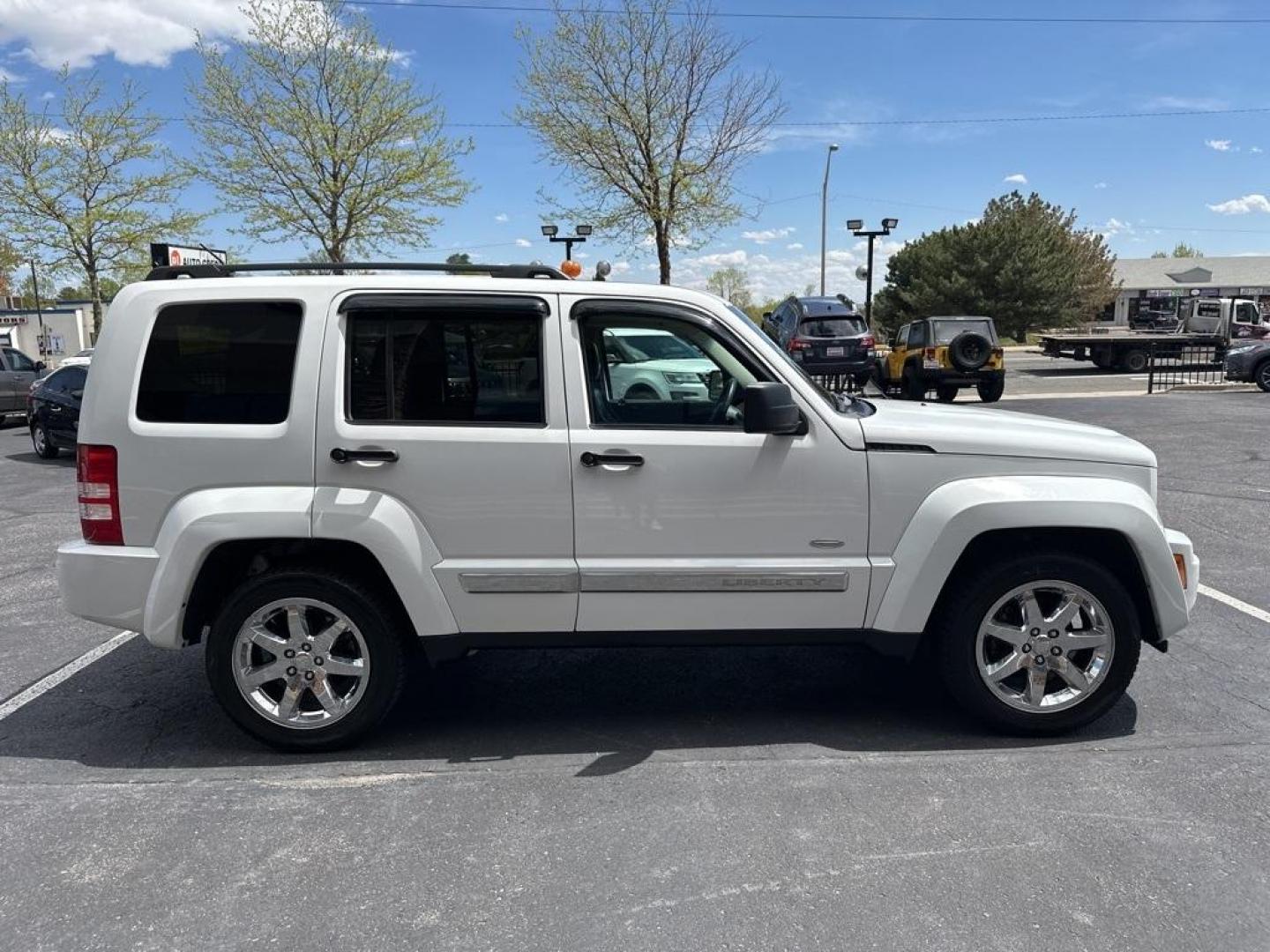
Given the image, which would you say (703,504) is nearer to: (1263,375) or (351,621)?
(351,621)

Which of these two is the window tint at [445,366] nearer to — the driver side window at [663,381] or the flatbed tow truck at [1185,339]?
the driver side window at [663,381]

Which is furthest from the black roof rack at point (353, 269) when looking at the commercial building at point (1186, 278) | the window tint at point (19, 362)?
the commercial building at point (1186, 278)

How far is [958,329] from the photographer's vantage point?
18.8 m

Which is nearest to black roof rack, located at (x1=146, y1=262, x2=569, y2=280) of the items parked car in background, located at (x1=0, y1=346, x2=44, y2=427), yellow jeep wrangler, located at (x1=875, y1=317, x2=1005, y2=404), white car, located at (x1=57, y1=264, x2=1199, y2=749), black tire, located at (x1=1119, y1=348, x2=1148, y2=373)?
white car, located at (x1=57, y1=264, x2=1199, y2=749)

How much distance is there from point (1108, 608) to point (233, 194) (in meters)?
23.1

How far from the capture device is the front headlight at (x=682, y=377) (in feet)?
12.5

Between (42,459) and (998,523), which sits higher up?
(998,523)

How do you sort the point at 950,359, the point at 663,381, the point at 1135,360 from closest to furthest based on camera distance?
the point at 663,381, the point at 950,359, the point at 1135,360

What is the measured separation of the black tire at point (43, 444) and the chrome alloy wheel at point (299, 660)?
39.7 feet

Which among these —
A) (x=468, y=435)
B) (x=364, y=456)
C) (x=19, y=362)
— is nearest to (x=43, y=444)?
(x=19, y=362)

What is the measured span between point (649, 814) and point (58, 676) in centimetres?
335

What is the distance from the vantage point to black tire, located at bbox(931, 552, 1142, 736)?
3.67 m

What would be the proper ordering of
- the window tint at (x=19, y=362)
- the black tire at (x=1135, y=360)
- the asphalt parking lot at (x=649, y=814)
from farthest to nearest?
the black tire at (x=1135, y=360), the window tint at (x=19, y=362), the asphalt parking lot at (x=649, y=814)

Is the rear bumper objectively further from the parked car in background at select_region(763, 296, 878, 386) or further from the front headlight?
the parked car in background at select_region(763, 296, 878, 386)
